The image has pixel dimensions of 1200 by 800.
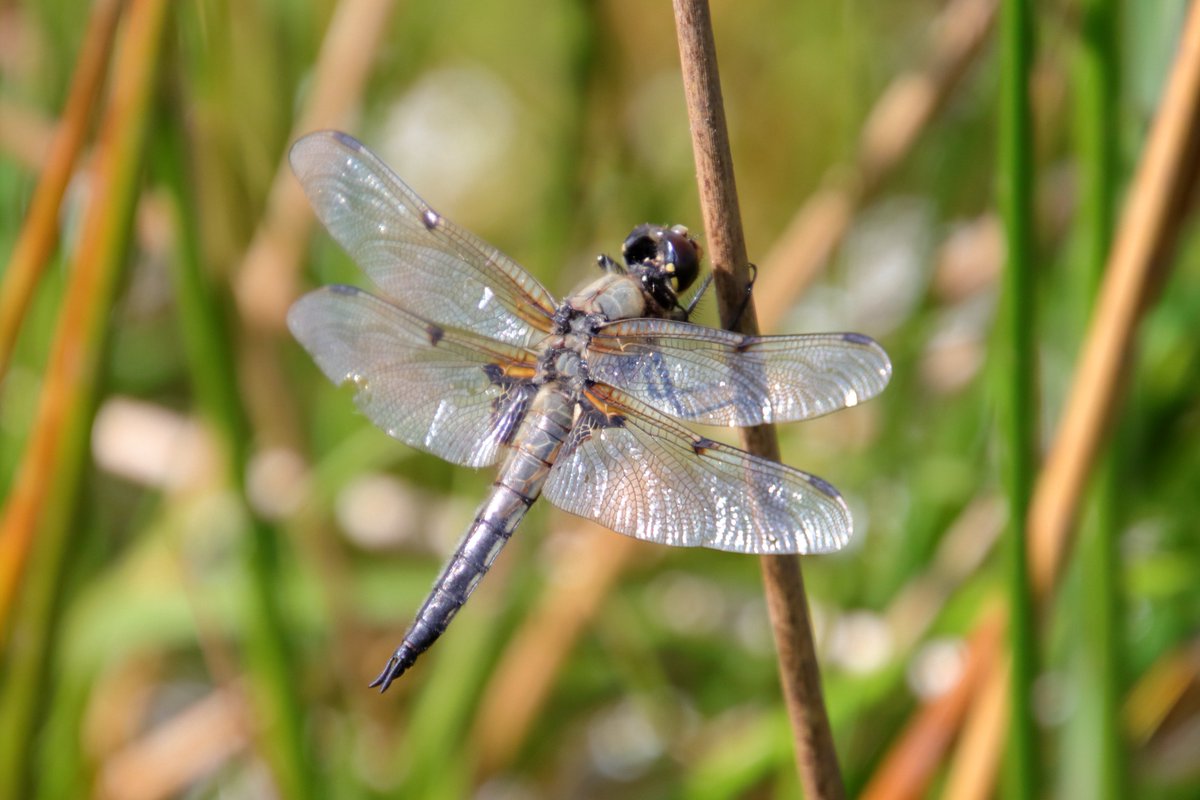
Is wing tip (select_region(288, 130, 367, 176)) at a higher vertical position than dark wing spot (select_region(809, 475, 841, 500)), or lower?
higher

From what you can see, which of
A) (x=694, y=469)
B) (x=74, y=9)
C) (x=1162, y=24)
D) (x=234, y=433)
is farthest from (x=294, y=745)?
(x=74, y=9)

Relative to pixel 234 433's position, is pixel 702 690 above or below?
above

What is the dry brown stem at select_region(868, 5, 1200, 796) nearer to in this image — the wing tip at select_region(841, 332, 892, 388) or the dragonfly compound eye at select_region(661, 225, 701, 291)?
the wing tip at select_region(841, 332, 892, 388)

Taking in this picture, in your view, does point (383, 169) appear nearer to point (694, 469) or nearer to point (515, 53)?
point (694, 469)

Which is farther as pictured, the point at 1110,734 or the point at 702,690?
the point at 702,690

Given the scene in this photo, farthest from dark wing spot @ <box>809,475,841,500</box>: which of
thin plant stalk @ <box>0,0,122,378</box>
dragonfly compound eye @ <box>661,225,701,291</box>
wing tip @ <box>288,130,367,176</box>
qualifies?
thin plant stalk @ <box>0,0,122,378</box>

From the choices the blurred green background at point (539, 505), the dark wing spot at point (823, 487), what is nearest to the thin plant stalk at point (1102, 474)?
the blurred green background at point (539, 505)
